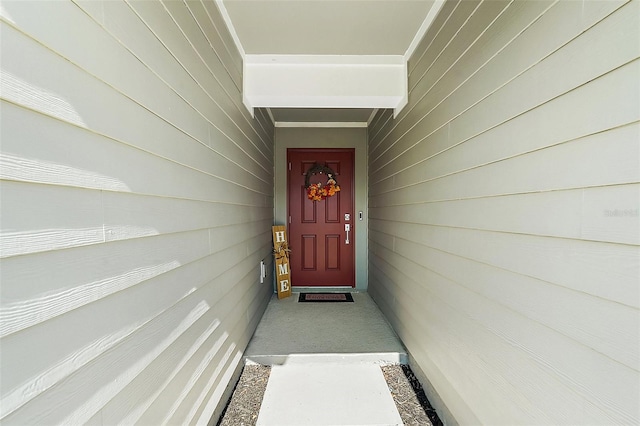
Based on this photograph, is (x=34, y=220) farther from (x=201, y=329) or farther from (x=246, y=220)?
(x=246, y=220)

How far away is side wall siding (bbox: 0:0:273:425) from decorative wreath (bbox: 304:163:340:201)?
2547 millimetres

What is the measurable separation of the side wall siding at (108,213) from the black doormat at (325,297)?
223cm

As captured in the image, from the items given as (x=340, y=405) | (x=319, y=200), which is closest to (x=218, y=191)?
(x=340, y=405)

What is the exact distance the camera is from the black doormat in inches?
154

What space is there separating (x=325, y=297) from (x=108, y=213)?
342 centimetres

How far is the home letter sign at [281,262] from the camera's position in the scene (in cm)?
401

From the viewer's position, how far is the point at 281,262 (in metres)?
4.07

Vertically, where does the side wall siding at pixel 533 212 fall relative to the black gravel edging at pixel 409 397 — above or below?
above

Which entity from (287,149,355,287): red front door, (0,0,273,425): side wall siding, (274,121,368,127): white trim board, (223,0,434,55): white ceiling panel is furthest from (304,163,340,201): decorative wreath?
(0,0,273,425): side wall siding

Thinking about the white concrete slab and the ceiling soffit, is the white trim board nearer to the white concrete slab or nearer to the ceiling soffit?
the ceiling soffit

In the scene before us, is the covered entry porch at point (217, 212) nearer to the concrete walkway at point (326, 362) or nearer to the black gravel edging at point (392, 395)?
the black gravel edging at point (392, 395)

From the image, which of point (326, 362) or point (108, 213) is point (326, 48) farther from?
point (326, 362)

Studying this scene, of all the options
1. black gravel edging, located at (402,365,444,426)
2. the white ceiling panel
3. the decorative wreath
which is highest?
the white ceiling panel

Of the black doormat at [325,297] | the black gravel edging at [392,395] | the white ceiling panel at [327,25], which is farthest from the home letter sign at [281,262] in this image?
the white ceiling panel at [327,25]
